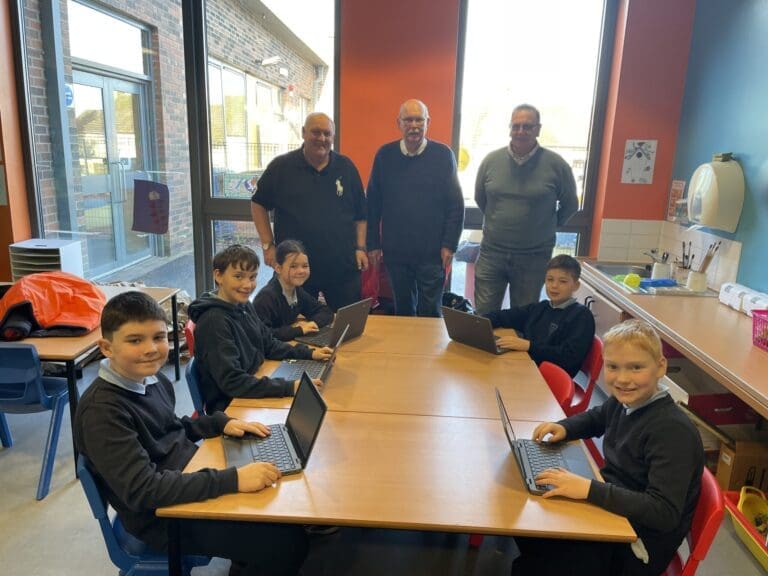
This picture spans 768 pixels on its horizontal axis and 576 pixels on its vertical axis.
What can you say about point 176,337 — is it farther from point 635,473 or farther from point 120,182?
point 635,473

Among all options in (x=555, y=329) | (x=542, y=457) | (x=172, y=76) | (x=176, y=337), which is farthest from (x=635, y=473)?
(x=172, y=76)

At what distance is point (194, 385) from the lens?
2.05 meters

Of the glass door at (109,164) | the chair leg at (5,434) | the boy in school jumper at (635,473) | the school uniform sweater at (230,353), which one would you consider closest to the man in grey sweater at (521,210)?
the school uniform sweater at (230,353)

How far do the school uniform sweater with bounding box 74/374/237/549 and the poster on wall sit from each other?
3623mm

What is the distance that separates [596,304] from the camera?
3639mm

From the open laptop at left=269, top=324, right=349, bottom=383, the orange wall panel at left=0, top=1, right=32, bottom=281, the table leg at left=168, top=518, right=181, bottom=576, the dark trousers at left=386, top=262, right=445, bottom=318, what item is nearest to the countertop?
the dark trousers at left=386, top=262, right=445, bottom=318

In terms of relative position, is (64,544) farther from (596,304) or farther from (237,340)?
(596,304)

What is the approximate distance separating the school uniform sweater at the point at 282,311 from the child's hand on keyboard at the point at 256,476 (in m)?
1.13

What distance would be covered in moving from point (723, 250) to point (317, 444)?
110 inches

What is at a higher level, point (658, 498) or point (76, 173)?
point (76, 173)

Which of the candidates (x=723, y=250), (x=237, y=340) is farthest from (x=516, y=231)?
(x=237, y=340)

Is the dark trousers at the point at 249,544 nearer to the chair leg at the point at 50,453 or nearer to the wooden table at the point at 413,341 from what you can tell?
the wooden table at the point at 413,341

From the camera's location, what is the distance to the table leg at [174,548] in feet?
4.65

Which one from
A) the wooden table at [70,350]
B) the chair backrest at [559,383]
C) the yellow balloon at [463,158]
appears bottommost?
the wooden table at [70,350]
